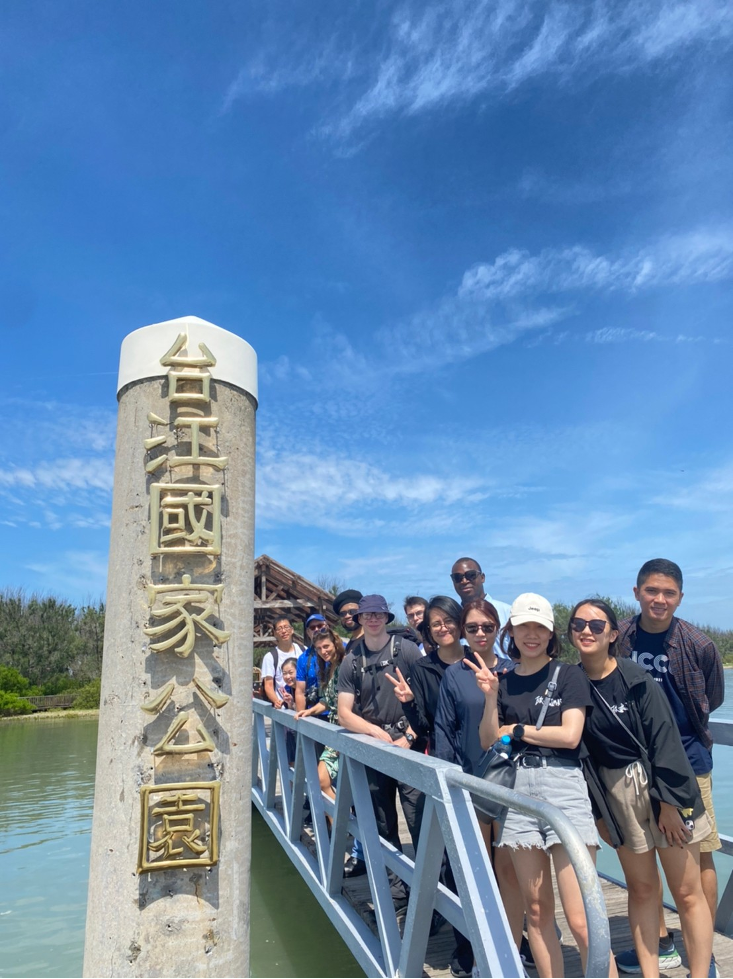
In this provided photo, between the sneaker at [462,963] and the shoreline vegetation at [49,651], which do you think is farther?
the shoreline vegetation at [49,651]

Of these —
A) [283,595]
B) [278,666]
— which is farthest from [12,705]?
[278,666]

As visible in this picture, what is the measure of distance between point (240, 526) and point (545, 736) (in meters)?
1.46

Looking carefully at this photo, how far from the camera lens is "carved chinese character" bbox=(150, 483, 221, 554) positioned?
270 centimetres

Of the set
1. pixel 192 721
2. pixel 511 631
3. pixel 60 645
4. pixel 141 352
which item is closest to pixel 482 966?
pixel 511 631

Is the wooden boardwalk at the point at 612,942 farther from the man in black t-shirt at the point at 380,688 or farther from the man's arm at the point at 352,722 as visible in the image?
the man's arm at the point at 352,722

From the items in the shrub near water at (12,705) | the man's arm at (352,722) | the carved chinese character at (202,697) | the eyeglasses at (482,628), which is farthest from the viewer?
the shrub near water at (12,705)

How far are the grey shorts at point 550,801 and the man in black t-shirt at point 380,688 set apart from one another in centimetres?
131


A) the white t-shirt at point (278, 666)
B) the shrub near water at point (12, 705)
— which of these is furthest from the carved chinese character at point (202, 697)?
the shrub near water at point (12, 705)

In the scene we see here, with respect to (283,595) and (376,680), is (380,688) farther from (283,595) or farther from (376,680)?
(283,595)

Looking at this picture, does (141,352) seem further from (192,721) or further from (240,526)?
(192,721)

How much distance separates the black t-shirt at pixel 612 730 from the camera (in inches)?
97.7

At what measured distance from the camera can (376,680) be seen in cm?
372

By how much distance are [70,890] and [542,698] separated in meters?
4.81

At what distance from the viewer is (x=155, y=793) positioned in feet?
8.34
